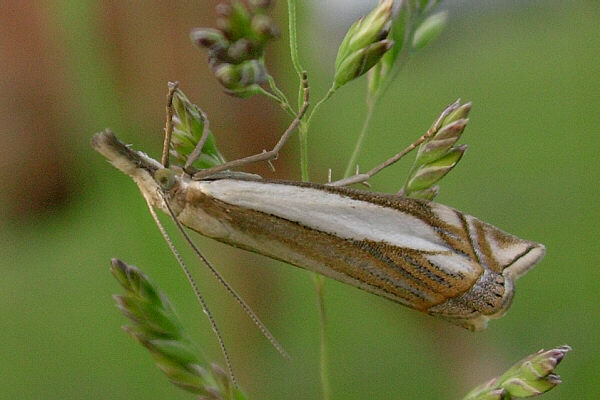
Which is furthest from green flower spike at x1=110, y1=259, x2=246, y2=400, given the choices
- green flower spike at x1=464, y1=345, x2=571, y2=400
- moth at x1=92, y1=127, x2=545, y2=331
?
green flower spike at x1=464, y1=345, x2=571, y2=400

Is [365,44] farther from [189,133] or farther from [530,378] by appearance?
[530,378]

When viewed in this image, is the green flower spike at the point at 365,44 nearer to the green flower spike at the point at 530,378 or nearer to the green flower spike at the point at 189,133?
the green flower spike at the point at 189,133

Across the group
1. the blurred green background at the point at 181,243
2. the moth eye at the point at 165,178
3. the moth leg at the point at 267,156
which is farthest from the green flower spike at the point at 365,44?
the blurred green background at the point at 181,243

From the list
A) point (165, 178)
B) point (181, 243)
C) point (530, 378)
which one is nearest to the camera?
point (530, 378)

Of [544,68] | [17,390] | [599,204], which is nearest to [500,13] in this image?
[544,68]

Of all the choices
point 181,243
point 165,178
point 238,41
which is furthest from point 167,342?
point 181,243

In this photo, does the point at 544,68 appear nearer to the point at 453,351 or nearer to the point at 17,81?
the point at 453,351
